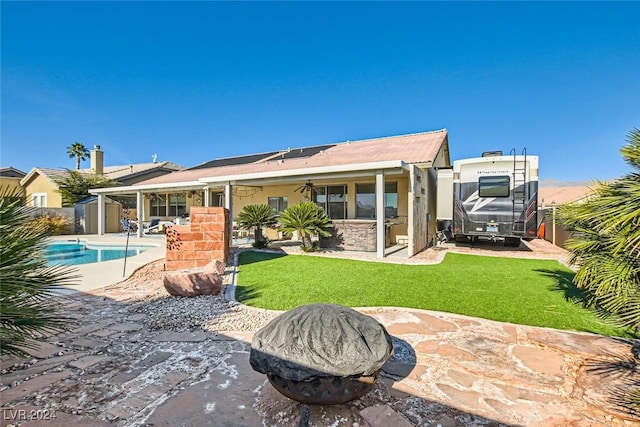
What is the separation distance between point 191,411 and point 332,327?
1.38m

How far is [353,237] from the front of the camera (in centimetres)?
1194

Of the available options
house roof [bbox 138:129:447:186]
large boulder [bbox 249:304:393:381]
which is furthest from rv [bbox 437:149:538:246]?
large boulder [bbox 249:304:393:381]

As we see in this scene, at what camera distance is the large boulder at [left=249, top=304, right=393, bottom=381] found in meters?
2.24

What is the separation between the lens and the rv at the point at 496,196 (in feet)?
34.2

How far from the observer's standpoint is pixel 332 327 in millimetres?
2494

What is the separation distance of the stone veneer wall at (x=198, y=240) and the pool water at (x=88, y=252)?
19.2 feet

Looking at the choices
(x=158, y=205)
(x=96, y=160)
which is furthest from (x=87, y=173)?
(x=158, y=205)

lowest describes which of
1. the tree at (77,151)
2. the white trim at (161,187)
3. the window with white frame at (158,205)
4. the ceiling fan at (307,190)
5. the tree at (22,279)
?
the tree at (22,279)

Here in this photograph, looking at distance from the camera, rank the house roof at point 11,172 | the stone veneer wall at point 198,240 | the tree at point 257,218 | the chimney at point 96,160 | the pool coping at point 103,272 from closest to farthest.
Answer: the pool coping at point 103,272
the stone veneer wall at point 198,240
the tree at point 257,218
the chimney at point 96,160
the house roof at point 11,172

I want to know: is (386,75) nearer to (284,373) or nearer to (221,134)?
(221,134)

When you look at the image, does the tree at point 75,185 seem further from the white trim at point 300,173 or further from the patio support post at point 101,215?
the white trim at point 300,173

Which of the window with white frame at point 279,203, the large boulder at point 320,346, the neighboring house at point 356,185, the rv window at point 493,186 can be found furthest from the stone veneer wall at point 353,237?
the large boulder at point 320,346

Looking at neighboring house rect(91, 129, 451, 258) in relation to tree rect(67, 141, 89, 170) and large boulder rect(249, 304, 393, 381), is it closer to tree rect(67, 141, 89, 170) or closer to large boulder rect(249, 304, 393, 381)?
large boulder rect(249, 304, 393, 381)

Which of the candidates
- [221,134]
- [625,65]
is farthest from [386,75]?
[221,134]
